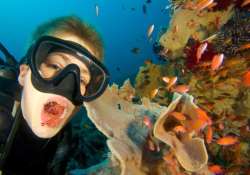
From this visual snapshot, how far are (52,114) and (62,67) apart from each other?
0.56m

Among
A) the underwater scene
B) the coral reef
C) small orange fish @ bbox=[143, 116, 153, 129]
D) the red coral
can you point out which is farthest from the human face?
the coral reef

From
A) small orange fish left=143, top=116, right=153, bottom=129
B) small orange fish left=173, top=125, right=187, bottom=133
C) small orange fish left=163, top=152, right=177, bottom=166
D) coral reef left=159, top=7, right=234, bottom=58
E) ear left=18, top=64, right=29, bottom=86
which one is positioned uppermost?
coral reef left=159, top=7, right=234, bottom=58

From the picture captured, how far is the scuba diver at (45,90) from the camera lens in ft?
9.95

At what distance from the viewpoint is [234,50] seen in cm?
587

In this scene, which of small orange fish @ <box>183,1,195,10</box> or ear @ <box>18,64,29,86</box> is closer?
ear @ <box>18,64,29,86</box>

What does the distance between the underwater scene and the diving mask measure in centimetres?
31

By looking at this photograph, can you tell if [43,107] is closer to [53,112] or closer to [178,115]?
[53,112]

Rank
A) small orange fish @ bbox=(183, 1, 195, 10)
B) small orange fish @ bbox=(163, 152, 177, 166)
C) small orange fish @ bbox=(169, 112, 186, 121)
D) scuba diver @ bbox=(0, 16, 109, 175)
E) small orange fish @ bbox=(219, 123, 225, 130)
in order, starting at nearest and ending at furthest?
small orange fish @ bbox=(169, 112, 186, 121) → small orange fish @ bbox=(163, 152, 177, 166) → scuba diver @ bbox=(0, 16, 109, 175) → small orange fish @ bbox=(219, 123, 225, 130) → small orange fish @ bbox=(183, 1, 195, 10)

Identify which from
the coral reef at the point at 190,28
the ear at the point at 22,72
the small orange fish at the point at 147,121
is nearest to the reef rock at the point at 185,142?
the small orange fish at the point at 147,121

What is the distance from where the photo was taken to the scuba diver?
9.95ft

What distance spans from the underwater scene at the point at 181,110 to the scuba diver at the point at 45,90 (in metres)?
0.27

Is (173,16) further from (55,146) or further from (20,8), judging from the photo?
(20,8)

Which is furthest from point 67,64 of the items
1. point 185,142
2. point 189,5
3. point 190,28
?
point 190,28

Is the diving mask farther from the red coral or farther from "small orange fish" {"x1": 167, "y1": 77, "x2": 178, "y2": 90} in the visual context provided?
the red coral
